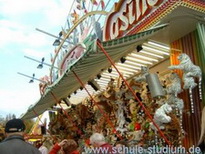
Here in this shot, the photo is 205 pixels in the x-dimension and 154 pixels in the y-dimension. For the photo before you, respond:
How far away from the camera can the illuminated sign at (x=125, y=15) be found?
6223 millimetres

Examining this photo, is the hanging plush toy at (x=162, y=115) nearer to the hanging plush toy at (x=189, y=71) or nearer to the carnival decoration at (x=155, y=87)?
the carnival decoration at (x=155, y=87)

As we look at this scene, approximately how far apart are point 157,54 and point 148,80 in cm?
144

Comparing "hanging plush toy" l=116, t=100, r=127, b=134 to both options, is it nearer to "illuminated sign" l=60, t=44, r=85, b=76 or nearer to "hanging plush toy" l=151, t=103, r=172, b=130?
"hanging plush toy" l=151, t=103, r=172, b=130

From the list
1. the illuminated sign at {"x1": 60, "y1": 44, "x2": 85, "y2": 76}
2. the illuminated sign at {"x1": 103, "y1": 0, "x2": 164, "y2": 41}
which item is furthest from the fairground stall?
the illuminated sign at {"x1": 60, "y1": 44, "x2": 85, "y2": 76}

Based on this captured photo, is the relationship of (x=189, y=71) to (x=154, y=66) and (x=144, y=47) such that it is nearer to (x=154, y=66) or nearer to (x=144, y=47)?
(x=144, y=47)

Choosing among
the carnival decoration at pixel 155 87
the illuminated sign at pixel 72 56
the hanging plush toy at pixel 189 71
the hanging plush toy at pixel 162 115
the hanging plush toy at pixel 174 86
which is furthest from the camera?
the illuminated sign at pixel 72 56

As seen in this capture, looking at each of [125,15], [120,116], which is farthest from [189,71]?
[120,116]

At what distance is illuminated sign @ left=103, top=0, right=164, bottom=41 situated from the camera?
20.4 ft

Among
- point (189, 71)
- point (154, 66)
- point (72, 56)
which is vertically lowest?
point (189, 71)

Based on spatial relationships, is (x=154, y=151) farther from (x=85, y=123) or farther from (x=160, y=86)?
(x=85, y=123)

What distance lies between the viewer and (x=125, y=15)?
7.05 m

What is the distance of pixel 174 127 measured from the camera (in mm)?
5512

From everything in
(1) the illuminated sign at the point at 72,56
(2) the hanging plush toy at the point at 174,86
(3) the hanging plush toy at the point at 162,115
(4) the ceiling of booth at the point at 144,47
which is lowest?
(3) the hanging plush toy at the point at 162,115

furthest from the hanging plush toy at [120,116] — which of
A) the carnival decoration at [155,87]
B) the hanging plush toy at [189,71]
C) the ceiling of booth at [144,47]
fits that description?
the hanging plush toy at [189,71]
